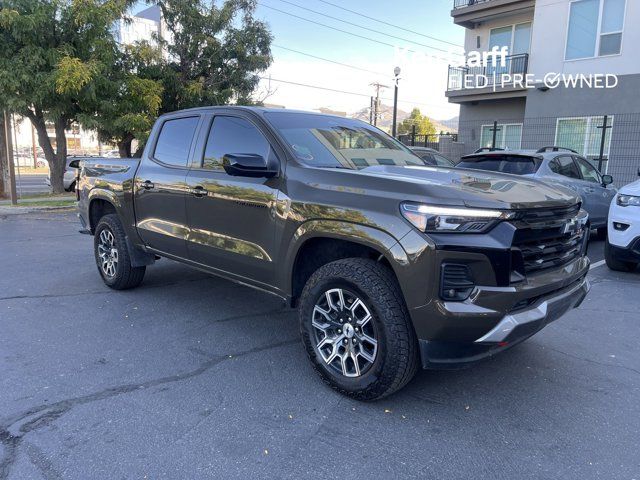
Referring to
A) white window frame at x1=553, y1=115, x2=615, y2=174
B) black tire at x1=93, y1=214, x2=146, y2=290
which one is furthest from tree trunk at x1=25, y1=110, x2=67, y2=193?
white window frame at x1=553, y1=115, x2=615, y2=174

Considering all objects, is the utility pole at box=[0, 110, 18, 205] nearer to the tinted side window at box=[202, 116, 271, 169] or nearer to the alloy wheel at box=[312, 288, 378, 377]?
the tinted side window at box=[202, 116, 271, 169]

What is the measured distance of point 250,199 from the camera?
390cm

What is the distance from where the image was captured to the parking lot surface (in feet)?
8.75

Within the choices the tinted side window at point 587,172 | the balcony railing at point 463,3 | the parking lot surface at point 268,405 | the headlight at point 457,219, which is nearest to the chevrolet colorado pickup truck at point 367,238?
the headlight at point 457,219

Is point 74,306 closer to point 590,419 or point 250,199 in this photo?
point 250,199

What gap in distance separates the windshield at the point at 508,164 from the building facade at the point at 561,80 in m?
7.93

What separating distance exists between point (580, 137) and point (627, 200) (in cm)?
1214

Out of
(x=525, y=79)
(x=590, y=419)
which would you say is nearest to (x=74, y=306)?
(x=590, y=419)

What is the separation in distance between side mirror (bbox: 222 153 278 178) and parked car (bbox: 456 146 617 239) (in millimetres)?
4833

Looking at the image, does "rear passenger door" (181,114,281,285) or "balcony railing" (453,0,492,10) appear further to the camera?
"balcony railing" (453,0,492,10)

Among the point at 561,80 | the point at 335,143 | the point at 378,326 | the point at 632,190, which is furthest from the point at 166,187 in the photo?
the point at 561,80

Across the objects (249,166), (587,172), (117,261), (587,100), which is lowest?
(117,261)

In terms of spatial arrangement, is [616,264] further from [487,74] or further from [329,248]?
[487,74]

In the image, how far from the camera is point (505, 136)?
19.8 meters
